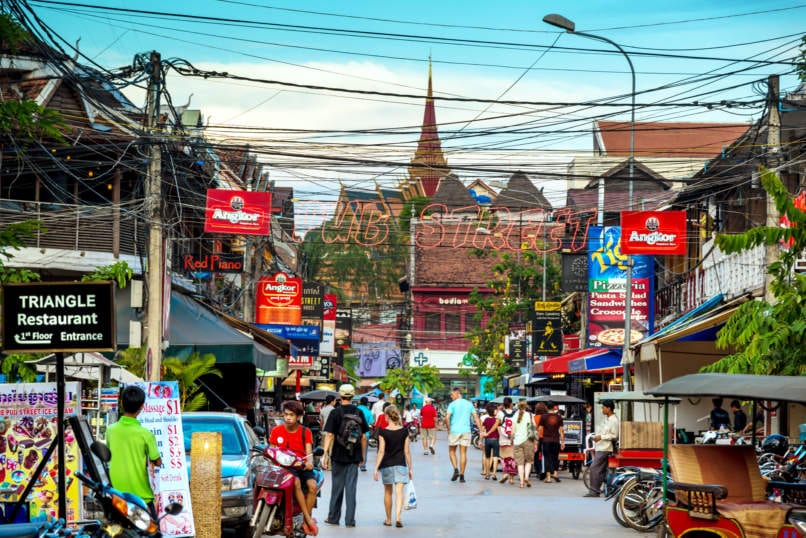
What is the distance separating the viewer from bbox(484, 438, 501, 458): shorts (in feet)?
98.3

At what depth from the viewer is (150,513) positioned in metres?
9.42

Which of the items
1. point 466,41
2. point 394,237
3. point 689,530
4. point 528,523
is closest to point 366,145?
point 466,41

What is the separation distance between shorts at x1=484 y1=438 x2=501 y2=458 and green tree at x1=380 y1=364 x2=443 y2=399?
56156 mm

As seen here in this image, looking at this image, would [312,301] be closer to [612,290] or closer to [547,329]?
[547,329]

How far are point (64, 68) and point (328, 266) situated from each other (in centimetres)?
7340

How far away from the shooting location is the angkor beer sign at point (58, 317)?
35.4ft

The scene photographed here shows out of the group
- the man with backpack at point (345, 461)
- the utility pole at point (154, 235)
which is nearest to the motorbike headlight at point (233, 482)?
the man with backpack at point (345, 461)

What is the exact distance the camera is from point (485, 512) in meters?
19.8

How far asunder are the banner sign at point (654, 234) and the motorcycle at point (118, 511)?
67.8ft

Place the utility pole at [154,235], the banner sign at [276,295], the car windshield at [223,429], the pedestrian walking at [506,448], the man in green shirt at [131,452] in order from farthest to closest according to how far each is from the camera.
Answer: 1. the banner sign at [276,295]
2. the pedestrian walking at [506,448]
3. the utility pole at [154,235]
4. the car windshield at [223,429]
5. the man in green shirt at [131,452]

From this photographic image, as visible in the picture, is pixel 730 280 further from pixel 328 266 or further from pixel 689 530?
pixel 328 266

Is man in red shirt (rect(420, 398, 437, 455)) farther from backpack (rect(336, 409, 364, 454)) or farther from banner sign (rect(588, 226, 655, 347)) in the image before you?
backpack (rect(336, 409, 364, 454))

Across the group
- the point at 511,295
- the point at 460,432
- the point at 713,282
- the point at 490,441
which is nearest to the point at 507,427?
the point at 490,441

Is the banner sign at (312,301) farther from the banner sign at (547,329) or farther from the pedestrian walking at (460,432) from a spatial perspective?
the pedestrian walking at (460,432)
